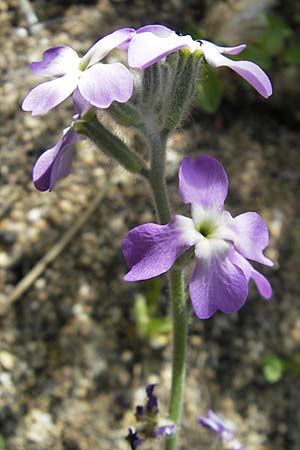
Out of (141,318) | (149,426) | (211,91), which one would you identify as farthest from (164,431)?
(211,91)

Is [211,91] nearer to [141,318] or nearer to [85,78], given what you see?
[141,318]

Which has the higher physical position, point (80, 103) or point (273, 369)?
point (80, 103)

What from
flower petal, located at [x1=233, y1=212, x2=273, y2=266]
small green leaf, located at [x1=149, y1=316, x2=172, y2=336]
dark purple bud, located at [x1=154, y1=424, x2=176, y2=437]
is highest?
flower petal, located at [x1=233, y1=212, x2=273, y2=266]

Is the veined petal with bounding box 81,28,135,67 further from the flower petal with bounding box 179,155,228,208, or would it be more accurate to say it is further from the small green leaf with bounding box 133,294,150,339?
the small green leaf with bounding box 133,294,150,339

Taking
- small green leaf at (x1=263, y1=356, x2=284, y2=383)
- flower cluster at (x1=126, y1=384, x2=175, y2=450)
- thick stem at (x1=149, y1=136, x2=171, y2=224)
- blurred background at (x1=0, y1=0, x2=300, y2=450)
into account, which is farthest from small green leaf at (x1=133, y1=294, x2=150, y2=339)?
thick stem at (x1=149, y1=136, x2=171, y2=224)

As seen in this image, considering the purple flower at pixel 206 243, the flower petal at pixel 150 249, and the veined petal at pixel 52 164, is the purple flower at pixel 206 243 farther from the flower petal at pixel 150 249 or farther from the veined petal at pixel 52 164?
the veined petal at pixel 52 164

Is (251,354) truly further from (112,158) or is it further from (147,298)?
(112,158)
